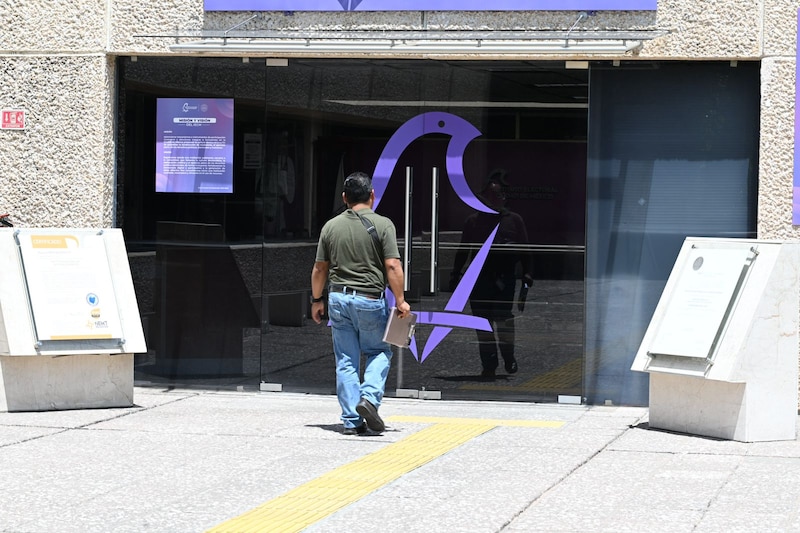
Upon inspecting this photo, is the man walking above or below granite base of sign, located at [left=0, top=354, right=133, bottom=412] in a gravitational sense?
above

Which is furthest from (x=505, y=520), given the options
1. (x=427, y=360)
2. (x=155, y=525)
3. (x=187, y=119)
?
(x=187, y=119)

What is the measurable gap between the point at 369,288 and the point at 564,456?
165 centimetres

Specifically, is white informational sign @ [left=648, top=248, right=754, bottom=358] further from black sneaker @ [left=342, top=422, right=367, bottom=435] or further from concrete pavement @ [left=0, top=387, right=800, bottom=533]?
black sneaker @ [left=342, top=422, right=367, bottom=435]

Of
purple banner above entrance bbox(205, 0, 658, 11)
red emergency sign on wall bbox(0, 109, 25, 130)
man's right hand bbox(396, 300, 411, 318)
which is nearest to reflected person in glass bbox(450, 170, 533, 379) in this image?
purple banner above entrance bbox(205, 0, 658, 11)

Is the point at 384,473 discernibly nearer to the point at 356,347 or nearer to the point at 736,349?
the point at 356,347

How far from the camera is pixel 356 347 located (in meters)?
8.34

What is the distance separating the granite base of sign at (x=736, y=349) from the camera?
26.6 ft

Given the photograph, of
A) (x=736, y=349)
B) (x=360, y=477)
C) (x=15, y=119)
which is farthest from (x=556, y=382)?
(x=15, y=119)

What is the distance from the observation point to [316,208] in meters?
10.2

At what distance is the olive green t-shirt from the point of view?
27.0 feet

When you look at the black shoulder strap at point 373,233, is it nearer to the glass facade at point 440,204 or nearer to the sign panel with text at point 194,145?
the glass facade at point 440,204

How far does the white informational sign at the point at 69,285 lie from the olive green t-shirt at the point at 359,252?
197 centimetres

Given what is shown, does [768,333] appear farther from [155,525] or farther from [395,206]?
[155,525]

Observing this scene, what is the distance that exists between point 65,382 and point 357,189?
2.65 m
